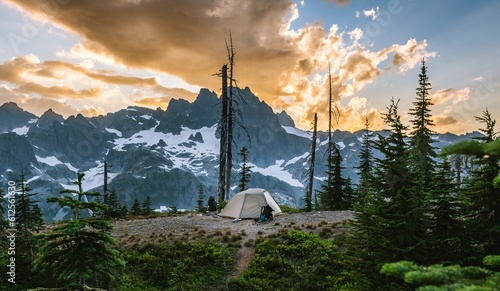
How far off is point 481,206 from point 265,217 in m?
15.0

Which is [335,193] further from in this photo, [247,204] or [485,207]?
[485,207]

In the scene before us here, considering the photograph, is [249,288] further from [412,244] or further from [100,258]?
[100,258]

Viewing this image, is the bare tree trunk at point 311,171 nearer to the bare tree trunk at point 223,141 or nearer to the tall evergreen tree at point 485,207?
the bare tree trunk at point 223,141

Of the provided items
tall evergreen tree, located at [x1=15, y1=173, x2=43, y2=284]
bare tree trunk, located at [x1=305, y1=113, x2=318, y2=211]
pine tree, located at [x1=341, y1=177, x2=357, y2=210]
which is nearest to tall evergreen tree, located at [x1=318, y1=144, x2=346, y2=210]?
pine tree, located at [x1=341, y1=177, x2=357, y2=210]

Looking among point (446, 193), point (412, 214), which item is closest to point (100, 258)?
point (412, 214)

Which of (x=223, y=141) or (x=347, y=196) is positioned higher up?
(x=223, y=141)

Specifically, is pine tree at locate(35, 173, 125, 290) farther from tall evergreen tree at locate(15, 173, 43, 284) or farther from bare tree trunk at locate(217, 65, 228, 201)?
bare tree trunk at locate(217, 65, 228, 201)

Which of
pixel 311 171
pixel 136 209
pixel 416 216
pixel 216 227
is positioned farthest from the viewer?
pixel 136 209

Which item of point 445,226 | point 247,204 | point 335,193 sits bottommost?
point 247,204

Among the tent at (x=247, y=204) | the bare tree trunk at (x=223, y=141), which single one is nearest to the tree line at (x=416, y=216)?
the tent at (x=247, y=204)

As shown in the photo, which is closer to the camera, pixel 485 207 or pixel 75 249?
pixel 75 249

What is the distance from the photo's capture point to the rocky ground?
697 inches

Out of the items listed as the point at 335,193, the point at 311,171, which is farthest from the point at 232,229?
the point at 311,171

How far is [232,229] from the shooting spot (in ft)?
66.4
